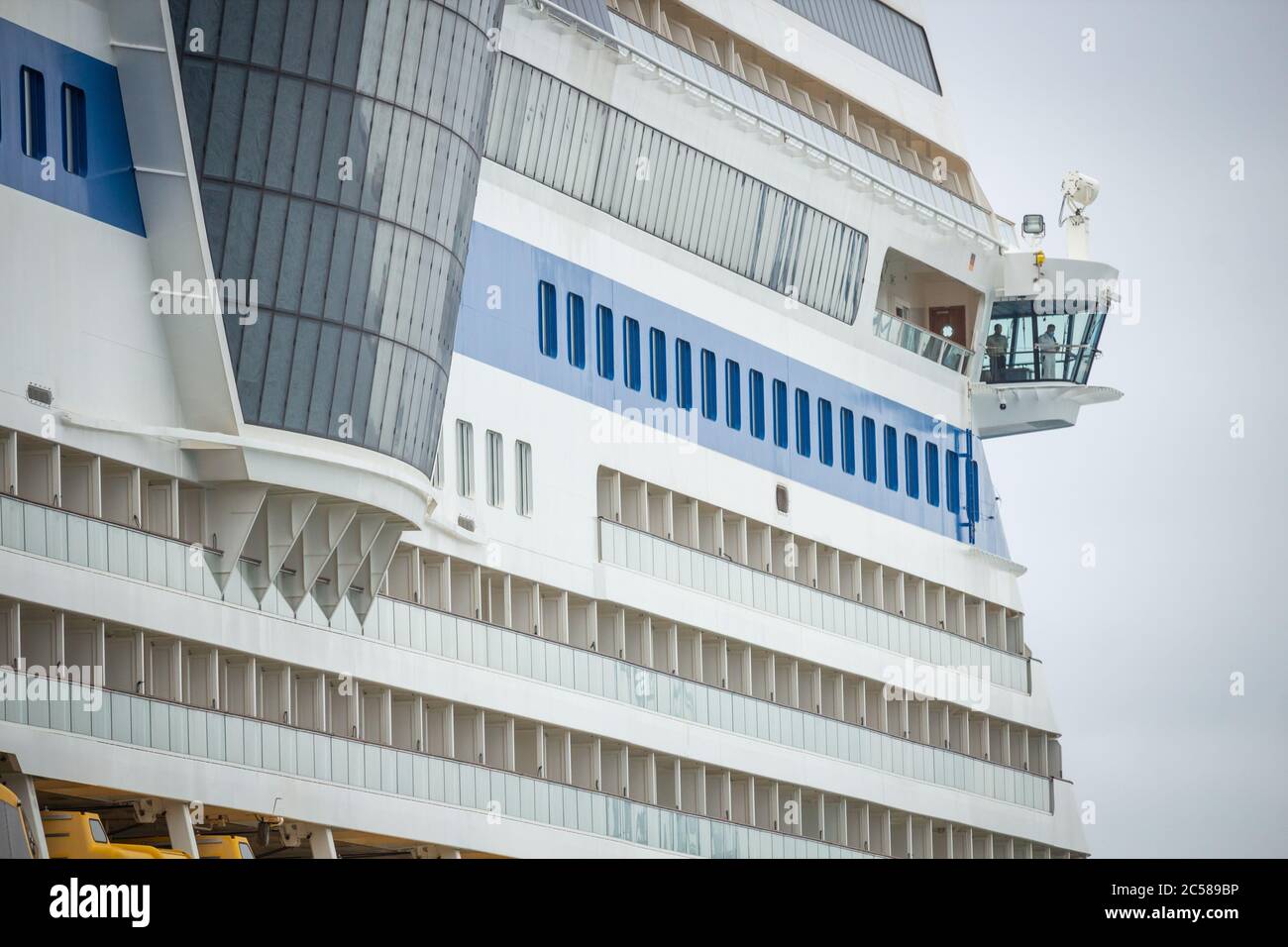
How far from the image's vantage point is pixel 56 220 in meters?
45.5

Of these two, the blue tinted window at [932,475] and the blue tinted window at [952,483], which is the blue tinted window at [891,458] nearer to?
the blue tinted window at [932,475]

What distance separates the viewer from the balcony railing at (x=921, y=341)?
7425 cm

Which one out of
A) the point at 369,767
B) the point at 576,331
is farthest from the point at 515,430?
the point at 369,767

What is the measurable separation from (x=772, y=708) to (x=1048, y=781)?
51.2 feet

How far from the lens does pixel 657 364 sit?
6372 cm

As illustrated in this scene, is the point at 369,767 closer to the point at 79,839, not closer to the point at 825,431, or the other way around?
the point at 79,839

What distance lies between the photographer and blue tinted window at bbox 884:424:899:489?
7400 cm

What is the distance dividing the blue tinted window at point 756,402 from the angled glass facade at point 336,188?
56.6 feet

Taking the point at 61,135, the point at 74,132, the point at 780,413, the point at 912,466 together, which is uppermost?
the point at 912,466

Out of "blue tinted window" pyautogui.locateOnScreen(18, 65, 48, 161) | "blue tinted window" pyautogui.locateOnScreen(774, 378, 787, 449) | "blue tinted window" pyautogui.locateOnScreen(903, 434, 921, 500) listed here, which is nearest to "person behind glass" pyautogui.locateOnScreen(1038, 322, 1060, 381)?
"blue tinted window" pyautogui.locateOnScreen(903, 434, 921, 500)

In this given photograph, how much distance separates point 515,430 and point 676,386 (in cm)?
749

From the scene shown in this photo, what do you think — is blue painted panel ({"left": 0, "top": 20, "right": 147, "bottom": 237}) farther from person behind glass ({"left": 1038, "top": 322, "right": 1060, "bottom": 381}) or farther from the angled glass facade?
person behind glass ({"left": 1038, "top": 322, "right": 1060, "bottom": 381})

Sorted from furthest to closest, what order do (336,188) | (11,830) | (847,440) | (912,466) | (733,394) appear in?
(912,466), (847,440), (733,394), (336,188), (11,830)
